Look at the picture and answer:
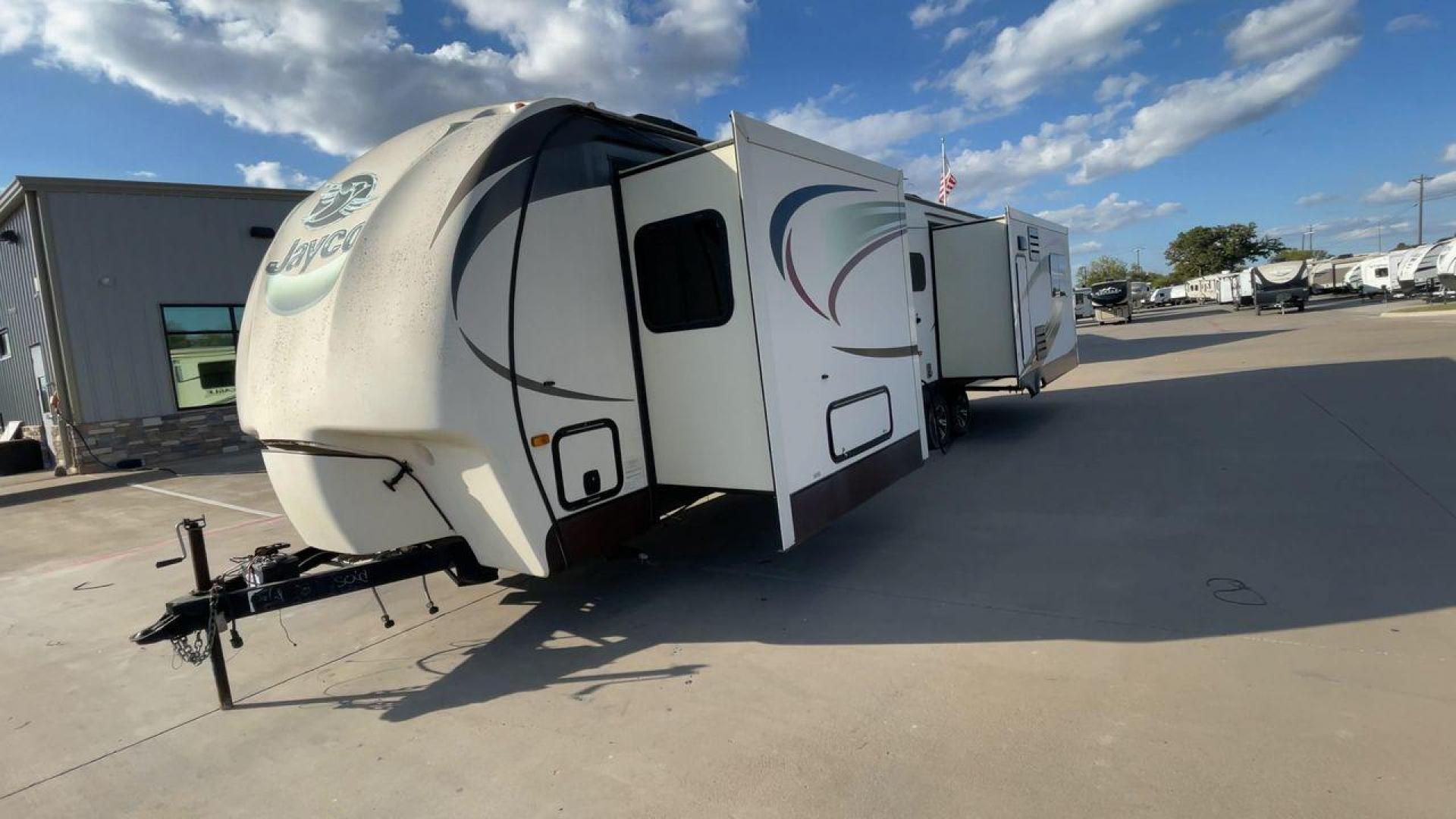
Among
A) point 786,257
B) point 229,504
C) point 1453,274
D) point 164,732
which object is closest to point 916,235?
point 786,257

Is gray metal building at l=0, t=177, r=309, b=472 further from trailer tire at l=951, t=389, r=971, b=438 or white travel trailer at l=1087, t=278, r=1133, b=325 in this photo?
white travel trailer at l=1087, t=278, r=1133, b=325

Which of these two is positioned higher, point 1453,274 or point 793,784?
point 1453,274

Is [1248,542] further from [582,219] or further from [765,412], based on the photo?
[582,219]

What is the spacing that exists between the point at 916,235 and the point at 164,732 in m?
8.25

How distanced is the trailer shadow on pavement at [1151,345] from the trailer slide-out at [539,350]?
50.1 feet

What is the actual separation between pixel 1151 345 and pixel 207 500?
23533 millimetres

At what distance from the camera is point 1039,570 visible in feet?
16.0

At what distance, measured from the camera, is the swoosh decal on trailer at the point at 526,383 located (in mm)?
3650

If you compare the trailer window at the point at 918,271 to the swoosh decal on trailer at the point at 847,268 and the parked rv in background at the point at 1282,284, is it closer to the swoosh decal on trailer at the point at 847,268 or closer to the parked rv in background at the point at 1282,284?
the swoosh decal on trailer at the point at 847,268

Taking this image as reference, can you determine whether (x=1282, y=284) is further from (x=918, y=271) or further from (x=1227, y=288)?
(x=918, y=271)

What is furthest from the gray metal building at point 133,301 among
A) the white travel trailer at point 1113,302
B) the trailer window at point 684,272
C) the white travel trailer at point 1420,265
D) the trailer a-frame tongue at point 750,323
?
the white travel trailer at point 1113,302

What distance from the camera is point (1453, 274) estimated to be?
25.7m

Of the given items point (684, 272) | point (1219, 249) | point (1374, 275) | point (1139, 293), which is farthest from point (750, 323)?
point (1219, 249)

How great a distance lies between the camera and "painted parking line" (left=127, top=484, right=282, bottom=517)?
8827mm
